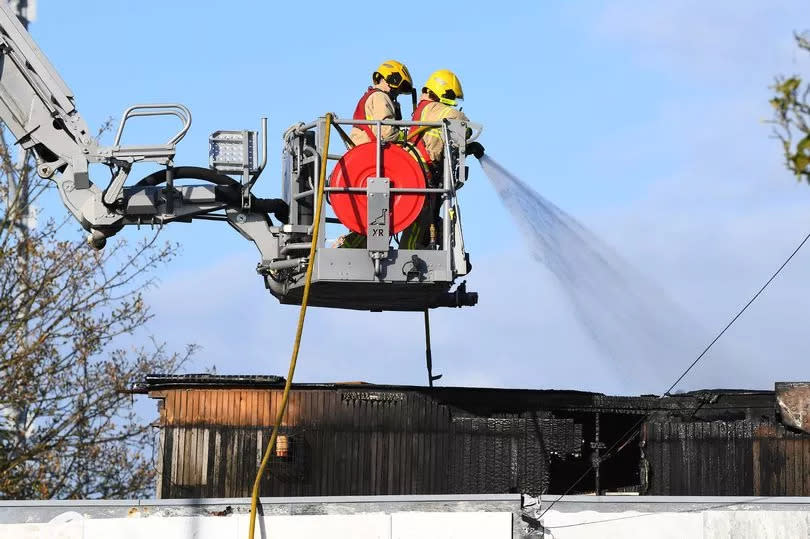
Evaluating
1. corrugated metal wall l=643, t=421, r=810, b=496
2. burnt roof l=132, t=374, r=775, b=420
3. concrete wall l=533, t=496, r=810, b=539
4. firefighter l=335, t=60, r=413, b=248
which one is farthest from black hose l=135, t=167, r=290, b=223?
corrugated metal wall l=643, t=421, r=810, b=496

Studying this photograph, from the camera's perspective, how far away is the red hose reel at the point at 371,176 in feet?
47.6

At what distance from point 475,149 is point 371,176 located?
1.34 m

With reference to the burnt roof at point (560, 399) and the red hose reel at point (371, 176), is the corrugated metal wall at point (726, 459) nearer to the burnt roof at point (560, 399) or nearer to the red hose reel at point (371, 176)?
the burnt roof at point (560, 399)

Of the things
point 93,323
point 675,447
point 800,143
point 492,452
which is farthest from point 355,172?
point 93,323

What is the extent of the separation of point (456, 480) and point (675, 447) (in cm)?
274

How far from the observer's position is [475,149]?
15.3 m

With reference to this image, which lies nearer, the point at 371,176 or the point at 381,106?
the point at 371,176

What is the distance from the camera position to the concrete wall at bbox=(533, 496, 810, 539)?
1477 centimetres

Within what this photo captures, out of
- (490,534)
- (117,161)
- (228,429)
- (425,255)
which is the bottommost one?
(490,534)

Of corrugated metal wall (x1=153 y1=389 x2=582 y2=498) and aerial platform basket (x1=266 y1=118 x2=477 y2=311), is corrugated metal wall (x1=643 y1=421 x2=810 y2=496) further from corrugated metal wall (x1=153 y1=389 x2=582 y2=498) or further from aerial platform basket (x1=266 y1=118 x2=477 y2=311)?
aerial platform basket (x1=266 y1=118 x2=477 y2=311)

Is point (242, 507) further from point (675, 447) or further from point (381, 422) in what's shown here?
point (675, 447)

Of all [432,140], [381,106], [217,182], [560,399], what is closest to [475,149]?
A: [432,140]

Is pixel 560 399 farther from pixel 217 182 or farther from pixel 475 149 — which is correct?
pixel 217 182

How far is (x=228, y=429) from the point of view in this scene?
17.9 m
